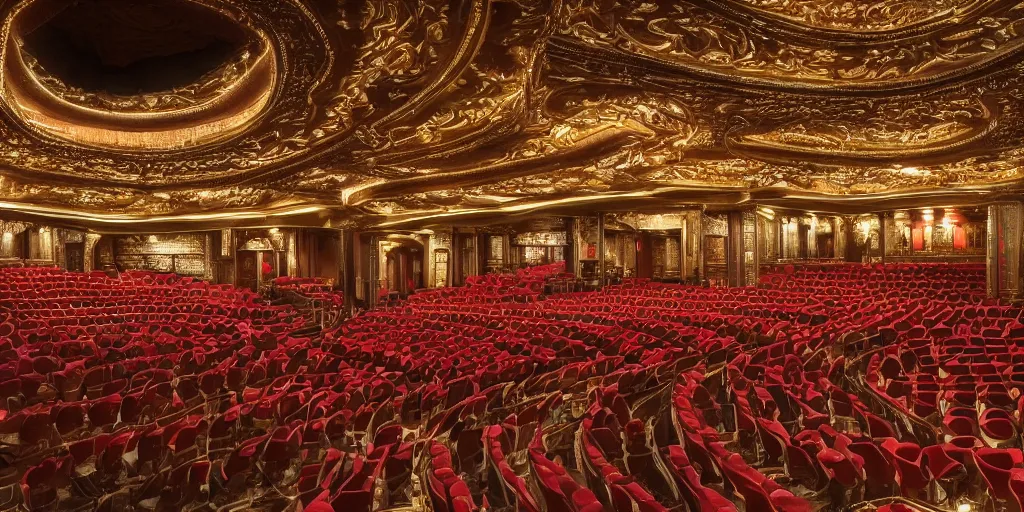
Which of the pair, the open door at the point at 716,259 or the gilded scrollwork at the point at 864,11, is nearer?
the gilded scrollwork at the point at 864,11

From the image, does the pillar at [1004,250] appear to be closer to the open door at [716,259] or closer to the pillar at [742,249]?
the pillar at [742,249]

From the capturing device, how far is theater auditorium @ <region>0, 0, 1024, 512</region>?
3.65 meters

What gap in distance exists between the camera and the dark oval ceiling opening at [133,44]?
7039 millimetres

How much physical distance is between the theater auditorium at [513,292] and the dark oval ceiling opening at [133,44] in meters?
0.04

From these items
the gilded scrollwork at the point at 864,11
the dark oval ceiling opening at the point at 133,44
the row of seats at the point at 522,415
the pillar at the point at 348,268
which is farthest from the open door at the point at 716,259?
the dark oval ceiling opening at the point at 133,44

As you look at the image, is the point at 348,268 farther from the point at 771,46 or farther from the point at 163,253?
the point at 771,46

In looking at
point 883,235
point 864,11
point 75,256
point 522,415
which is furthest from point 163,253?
point 883,235

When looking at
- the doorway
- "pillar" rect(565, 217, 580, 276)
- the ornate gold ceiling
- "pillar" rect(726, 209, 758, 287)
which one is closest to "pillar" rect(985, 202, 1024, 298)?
the ornate gold ceiling

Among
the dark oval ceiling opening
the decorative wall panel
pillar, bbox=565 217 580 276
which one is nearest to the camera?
the dark oval ceiling opening

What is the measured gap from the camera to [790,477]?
12.1 feet

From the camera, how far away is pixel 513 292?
632 inches

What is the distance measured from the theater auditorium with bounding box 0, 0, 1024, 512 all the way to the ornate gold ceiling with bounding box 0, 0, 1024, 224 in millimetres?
48

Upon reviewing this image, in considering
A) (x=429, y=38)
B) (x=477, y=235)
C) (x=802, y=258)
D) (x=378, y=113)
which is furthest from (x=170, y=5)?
(x=802, y=258)

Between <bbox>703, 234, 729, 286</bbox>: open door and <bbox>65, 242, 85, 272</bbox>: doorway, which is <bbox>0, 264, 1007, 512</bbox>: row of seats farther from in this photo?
<bbox>65, 242, 85, 272</bbox>: doorway
